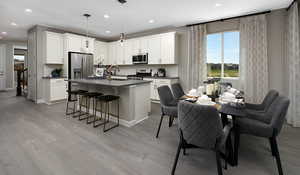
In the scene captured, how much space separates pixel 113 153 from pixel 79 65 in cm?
449

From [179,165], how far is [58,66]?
5.81 metres

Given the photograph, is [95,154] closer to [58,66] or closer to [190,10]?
[190,10]

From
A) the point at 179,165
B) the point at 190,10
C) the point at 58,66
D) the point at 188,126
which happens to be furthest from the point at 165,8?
the point at 58,66

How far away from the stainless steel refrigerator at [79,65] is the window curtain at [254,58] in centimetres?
536

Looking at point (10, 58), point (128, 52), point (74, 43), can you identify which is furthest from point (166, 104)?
point (10, 58)

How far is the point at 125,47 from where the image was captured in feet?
20.9

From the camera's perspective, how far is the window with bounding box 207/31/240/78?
448cm

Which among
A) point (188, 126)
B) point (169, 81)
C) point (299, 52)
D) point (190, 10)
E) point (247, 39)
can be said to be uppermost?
point (190, 10)

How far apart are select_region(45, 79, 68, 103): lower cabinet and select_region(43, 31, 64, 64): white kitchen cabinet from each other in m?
0.74

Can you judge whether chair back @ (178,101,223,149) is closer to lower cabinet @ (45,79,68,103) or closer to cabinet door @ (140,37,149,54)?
cabinet door @ (140,37,149,54)

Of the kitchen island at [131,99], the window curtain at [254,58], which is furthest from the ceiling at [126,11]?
the kitchen island at [131,99]

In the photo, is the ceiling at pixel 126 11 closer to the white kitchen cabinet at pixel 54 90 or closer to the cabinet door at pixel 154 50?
the cabinet door at pixel 154 50

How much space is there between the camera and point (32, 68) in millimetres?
5465

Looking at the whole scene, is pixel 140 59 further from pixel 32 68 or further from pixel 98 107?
pixel 32 68
